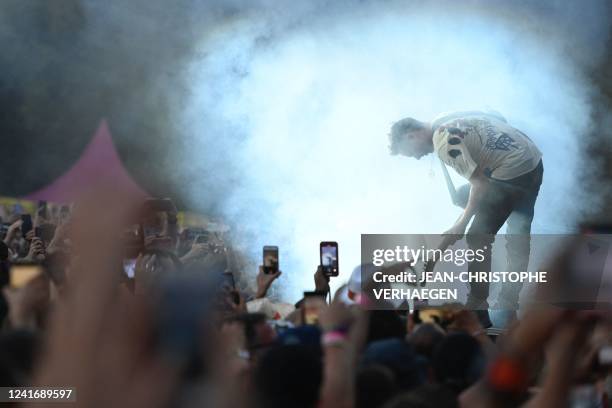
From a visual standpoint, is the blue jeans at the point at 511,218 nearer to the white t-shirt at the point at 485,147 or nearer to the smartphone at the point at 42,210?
the white t-shirt at the point at 485,147

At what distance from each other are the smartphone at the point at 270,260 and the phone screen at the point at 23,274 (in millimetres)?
3771

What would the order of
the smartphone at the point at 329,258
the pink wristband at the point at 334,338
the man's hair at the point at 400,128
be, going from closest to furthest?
the pink wristband at the point at 334,338, the smartphone at the point at 329,258, the man's hair at the point at 400,128

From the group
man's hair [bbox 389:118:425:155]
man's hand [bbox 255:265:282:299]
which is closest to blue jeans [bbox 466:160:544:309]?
man's hair [bbox 389:118:425:155]

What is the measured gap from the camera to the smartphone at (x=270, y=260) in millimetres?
5891

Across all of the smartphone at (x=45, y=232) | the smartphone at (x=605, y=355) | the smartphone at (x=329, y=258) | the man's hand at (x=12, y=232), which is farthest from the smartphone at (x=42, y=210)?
the smartphone at (x=605, y=355)

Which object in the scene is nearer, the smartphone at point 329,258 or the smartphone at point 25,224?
the smartphone at point 25,224

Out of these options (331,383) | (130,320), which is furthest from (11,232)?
(130,320)

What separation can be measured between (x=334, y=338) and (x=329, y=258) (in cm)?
430

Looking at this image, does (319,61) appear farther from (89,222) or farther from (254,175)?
(89,222)

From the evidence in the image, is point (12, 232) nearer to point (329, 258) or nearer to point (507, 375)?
point (329, 258)

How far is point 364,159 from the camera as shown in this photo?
8547 millimetres

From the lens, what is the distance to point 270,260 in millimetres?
5965

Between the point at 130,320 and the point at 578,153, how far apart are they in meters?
7.87

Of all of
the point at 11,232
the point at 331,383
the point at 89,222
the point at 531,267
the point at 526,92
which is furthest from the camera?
the point at 526,92
